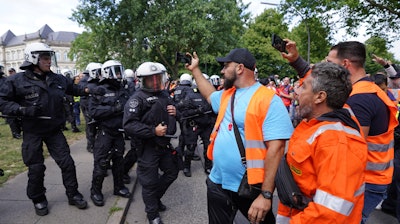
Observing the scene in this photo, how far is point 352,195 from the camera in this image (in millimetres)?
1494

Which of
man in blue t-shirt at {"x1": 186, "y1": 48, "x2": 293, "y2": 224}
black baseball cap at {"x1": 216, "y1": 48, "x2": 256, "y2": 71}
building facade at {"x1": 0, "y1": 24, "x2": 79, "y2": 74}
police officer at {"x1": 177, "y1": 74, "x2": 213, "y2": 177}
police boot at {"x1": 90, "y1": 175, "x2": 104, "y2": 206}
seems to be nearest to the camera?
man in blue t-shirt at {"x1": 186, "y1": 48, "x2": 293, "y2": 224}

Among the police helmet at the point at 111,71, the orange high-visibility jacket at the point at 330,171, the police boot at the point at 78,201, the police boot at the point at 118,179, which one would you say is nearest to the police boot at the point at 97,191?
the police boot at the point at 78,201

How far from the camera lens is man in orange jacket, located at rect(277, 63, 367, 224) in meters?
1.49

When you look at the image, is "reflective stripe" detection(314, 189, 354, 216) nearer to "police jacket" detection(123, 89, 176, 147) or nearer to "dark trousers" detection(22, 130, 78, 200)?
"police jacket" detection(123, 89, 176, 147)

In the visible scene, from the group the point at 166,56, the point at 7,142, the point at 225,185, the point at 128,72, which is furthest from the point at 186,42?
the point at 225,185

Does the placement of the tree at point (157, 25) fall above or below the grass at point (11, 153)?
above

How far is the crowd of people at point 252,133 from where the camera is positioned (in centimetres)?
160

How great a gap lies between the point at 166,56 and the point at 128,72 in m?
15.4

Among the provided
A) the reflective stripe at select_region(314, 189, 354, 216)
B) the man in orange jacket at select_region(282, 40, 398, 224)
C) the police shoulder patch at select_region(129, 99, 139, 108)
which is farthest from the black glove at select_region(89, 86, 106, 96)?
the reflective stripe at select_region(314, 189, 354, 216)

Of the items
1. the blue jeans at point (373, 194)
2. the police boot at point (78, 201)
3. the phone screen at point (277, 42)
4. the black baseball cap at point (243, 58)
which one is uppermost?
the phone screen at point (277, 42)

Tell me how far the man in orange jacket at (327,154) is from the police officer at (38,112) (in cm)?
328

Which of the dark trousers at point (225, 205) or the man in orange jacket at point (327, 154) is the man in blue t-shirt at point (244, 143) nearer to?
the dark trousers at point (225, 205)

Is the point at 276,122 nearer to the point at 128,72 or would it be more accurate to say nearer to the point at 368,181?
the point at 368,181

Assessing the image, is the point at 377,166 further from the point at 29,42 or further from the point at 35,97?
the point at 29,42
